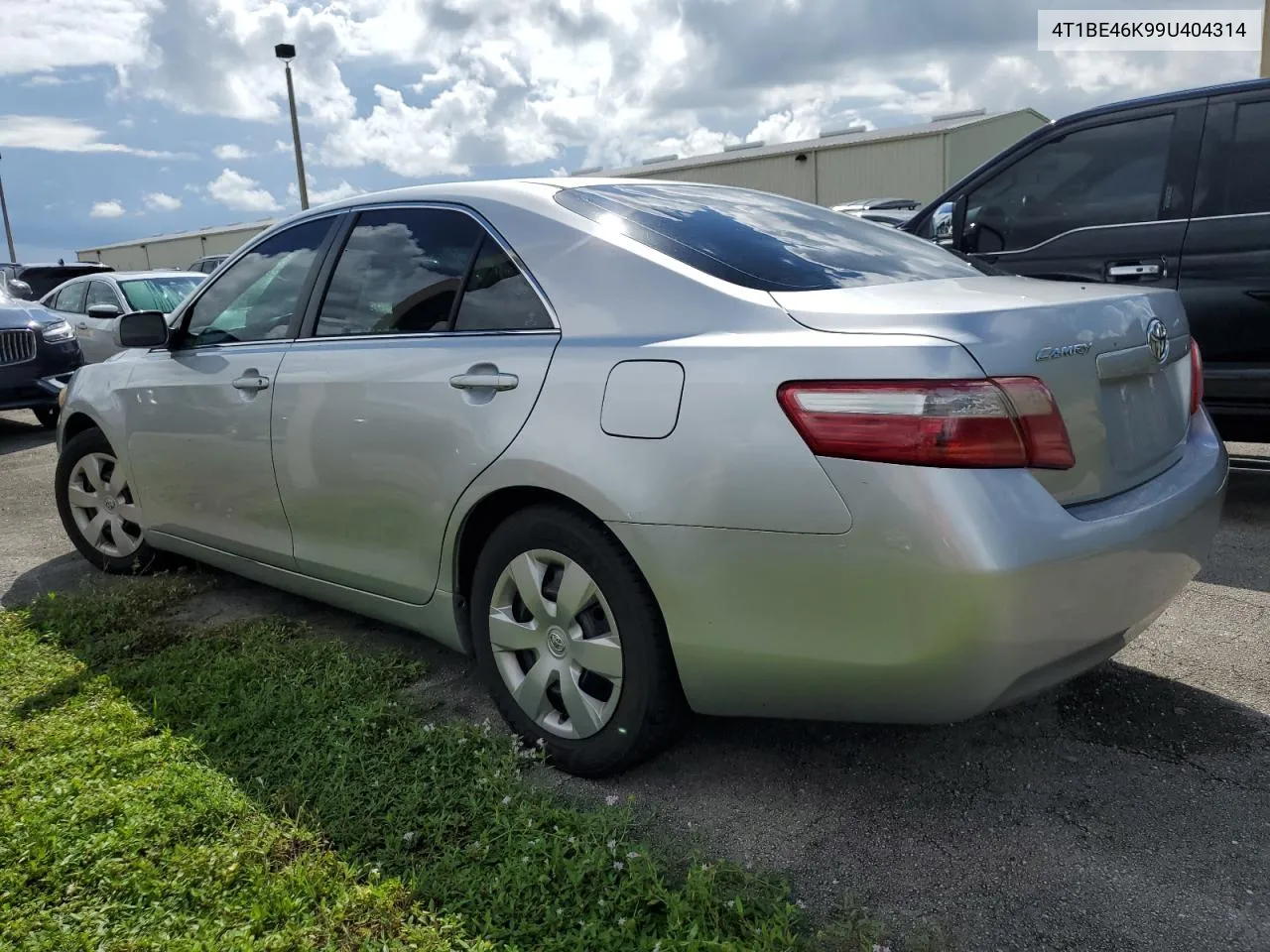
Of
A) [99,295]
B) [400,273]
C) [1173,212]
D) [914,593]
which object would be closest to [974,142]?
[99,295]

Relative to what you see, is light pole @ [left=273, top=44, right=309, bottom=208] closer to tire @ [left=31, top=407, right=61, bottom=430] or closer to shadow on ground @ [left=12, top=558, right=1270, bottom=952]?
tire @ [left=31, top=407, right=61, bottom=430]

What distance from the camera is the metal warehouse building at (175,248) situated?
4506 cm

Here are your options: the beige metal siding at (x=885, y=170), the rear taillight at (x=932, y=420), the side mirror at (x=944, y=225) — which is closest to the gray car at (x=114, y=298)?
the side mirror at (x=944, y=225)

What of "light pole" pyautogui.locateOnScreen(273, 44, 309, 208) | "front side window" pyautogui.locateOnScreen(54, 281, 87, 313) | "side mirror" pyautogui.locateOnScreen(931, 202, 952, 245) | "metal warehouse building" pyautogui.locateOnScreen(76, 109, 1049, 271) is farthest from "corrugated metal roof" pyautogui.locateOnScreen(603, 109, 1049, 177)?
"side mirror" pyautogui.locateOnScreen(931, 202, 952, 245)

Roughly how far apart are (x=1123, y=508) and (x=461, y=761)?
1731mm

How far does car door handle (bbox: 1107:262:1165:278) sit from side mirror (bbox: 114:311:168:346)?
420 centimetres

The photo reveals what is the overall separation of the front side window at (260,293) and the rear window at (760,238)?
1.15 metres

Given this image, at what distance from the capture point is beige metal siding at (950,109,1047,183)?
90.9ft

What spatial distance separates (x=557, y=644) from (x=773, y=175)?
30770mm

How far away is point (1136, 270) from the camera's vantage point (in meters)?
4.80

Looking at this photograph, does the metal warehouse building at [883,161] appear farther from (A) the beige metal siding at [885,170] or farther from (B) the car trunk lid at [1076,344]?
(B) the car trunk lid at [1076,344]

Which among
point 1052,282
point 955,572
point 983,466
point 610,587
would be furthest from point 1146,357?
point 610,587

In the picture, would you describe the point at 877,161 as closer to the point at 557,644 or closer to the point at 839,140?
the point at 839,140

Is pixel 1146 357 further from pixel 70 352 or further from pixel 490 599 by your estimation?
pixel 70 352
